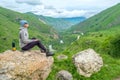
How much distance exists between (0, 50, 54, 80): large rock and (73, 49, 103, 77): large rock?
12.4 ft

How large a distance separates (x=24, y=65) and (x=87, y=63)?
712cm

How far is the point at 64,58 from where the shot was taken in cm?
2961

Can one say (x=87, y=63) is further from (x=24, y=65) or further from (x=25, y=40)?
(x=24, y=65)

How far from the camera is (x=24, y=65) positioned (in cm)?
2284

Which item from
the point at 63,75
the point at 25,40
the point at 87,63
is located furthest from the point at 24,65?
the point at 87,63

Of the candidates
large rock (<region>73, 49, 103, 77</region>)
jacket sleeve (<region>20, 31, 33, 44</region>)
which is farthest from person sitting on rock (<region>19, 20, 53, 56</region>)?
large rock (<region>73, 49, 103, 77</region>)

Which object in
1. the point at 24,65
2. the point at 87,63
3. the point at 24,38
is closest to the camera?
the point at 24,65

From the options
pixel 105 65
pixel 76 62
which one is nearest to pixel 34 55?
pixel 76 62

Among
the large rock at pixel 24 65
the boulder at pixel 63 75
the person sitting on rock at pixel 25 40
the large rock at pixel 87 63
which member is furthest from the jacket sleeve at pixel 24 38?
the large rock at pixel 87 63

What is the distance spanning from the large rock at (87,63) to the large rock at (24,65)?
379 centimetres

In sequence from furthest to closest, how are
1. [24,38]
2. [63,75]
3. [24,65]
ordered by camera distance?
[63,75], [24,38], [24,65]

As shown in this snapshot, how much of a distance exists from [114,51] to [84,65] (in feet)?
19.6

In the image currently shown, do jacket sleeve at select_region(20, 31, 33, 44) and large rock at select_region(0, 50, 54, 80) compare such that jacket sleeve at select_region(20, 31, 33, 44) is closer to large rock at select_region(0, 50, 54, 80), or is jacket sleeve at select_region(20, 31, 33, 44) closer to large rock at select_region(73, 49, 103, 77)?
large rock at select_region(0, 50, 54, 80)

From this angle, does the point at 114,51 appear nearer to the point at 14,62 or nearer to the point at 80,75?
the point at 80,75
